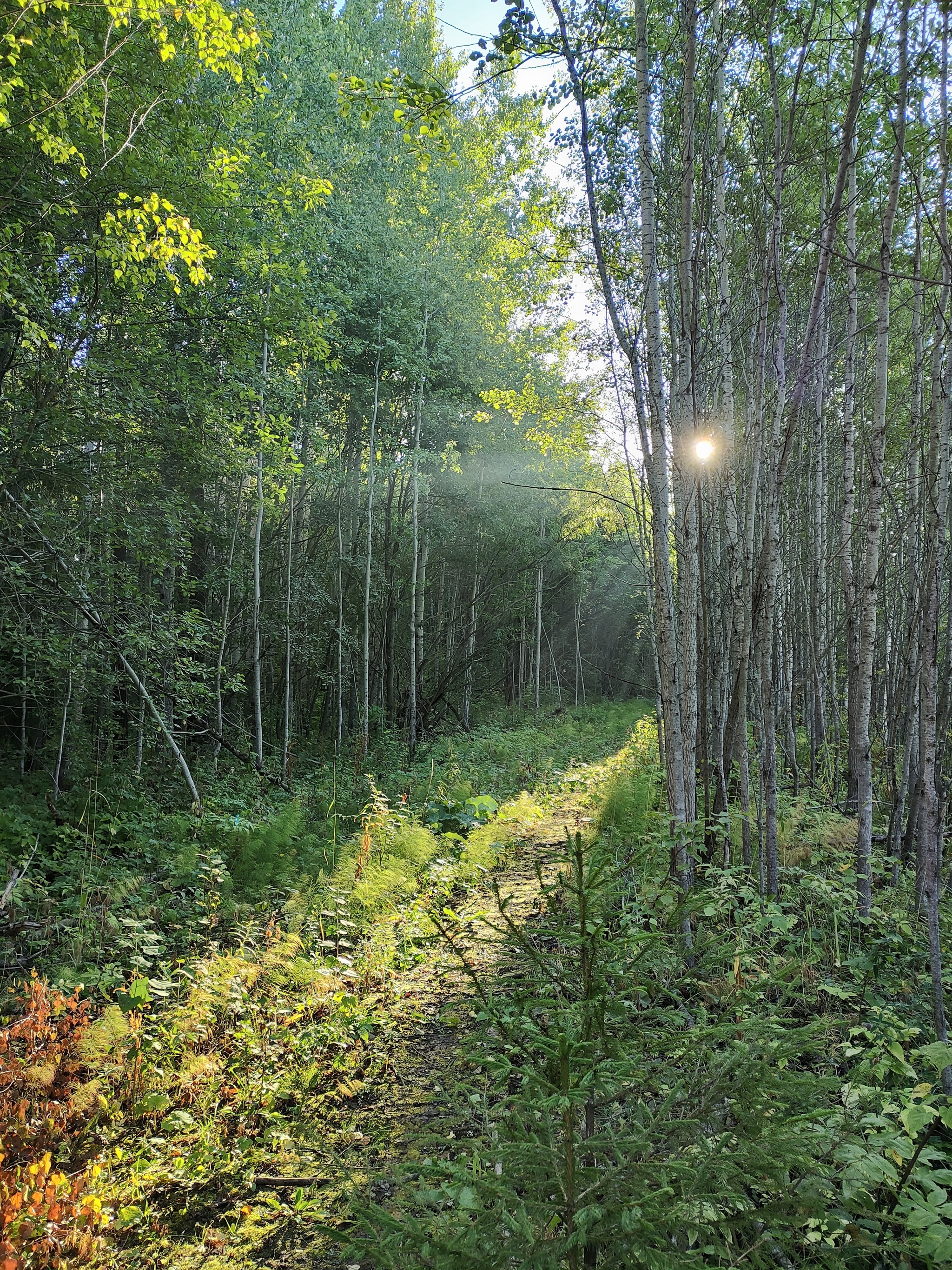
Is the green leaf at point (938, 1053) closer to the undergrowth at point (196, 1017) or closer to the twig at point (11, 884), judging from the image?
the undergrowth at point (196, 1017)

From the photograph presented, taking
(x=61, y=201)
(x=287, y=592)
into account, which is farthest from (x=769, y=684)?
(x=287, y=592)

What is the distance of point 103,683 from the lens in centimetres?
695

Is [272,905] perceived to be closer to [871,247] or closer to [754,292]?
[754,292]

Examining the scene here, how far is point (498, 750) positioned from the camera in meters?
12.0

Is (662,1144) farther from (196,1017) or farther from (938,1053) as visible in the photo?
(196,1017)

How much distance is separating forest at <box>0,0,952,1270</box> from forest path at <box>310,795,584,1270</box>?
0.10ft

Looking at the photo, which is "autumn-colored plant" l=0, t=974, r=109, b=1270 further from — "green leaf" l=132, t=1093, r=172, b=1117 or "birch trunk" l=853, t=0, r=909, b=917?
"birch trunk" l=853, t=0, r=909, b=917

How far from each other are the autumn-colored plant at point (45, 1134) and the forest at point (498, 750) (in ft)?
0.06

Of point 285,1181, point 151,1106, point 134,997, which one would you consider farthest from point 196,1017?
point 285,1181

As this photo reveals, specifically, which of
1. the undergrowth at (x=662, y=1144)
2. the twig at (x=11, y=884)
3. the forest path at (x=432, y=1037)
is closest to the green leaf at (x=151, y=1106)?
the forest path at (x=432, y=1037)

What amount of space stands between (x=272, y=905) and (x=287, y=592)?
7221 mm

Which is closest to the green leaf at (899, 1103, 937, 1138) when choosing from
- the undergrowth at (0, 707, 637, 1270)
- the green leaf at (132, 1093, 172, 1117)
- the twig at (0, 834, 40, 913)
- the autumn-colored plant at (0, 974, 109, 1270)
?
the undergrowth at (0, 707, 637, 1270)

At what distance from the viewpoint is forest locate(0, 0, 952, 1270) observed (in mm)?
1714

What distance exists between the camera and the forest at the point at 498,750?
5.62 feet
